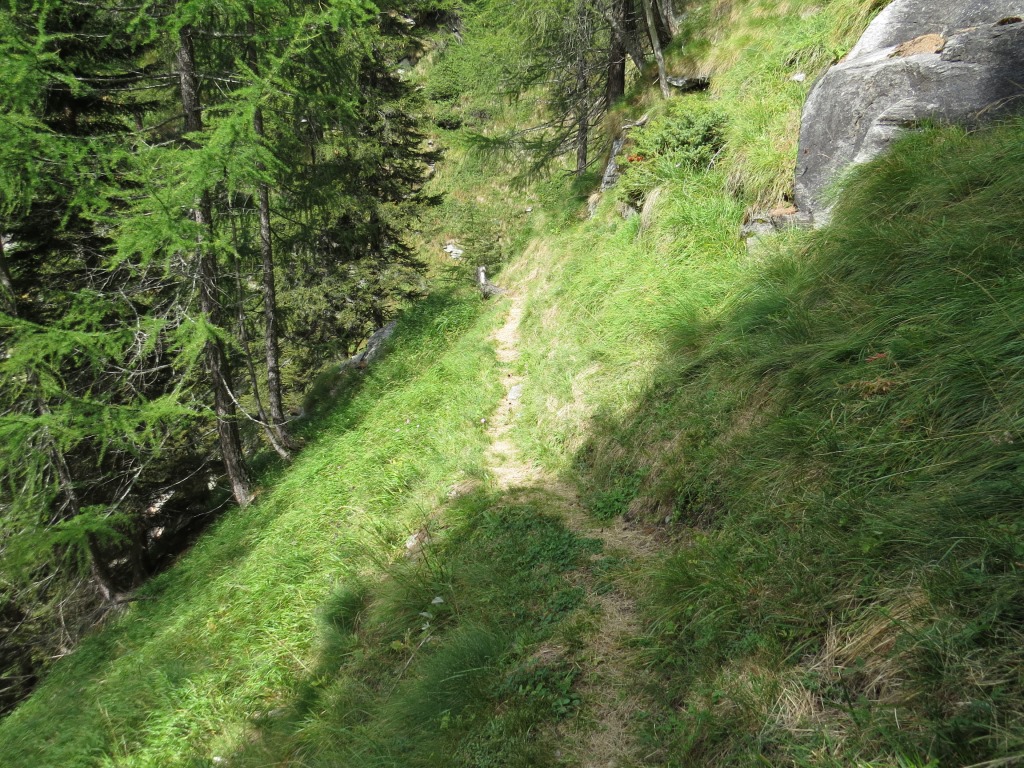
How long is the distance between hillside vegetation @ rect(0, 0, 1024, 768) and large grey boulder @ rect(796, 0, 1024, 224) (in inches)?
18.0

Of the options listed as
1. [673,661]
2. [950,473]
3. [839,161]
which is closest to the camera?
[950,473]

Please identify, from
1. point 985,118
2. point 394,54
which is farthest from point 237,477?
point 394,54

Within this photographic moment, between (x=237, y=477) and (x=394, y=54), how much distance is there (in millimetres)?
12860

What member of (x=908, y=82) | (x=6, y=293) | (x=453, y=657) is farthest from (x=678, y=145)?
(x=6, y=293)

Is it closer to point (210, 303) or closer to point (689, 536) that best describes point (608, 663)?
point (689, 536)

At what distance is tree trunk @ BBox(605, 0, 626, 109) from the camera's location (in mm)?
12875

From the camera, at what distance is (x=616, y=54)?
1403 centimetres

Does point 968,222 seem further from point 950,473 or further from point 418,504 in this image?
point 418,504

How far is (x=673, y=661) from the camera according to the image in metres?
2.93

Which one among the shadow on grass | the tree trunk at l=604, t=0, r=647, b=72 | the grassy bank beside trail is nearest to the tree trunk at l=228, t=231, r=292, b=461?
the grassy bank beside trail

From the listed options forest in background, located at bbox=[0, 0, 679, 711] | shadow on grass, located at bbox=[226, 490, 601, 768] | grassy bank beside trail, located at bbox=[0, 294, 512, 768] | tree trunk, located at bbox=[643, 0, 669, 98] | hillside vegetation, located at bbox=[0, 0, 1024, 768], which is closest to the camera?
hillside vegetation, located at bbox=[0, 0, 1024, 768]

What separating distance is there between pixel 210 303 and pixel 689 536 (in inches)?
339

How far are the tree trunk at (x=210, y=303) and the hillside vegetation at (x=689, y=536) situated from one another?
145cm

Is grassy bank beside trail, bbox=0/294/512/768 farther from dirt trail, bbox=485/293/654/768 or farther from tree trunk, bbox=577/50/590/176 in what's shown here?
tree trunk, bbox=577/50/590/176
